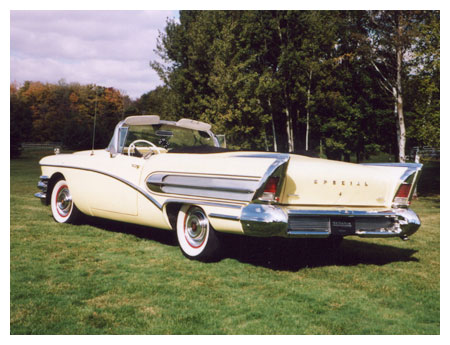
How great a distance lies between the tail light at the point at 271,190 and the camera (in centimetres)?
405

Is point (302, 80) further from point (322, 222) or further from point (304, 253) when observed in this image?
point (322, 222)

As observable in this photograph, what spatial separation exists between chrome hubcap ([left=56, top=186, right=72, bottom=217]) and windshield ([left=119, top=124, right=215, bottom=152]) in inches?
48.5

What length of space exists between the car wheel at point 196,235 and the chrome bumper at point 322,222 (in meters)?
0.60

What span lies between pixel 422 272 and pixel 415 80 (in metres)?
11.8

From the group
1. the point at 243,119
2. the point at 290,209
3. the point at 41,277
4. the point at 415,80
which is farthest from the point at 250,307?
the point at 243,119

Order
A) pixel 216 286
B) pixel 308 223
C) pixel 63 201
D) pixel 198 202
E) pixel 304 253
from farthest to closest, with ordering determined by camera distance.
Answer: pixel 63 201, pixel 304 253, pixel 198 202, pixel 308 223, pixel 216 286

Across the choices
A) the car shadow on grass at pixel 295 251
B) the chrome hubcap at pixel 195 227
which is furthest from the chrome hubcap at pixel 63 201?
the chrome hubcap at pixel 195 227

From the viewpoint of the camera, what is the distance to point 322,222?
426 centimetres

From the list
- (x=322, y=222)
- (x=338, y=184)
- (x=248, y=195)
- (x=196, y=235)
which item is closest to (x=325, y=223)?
(x=322, y=222)

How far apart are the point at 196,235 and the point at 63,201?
9.04 ft

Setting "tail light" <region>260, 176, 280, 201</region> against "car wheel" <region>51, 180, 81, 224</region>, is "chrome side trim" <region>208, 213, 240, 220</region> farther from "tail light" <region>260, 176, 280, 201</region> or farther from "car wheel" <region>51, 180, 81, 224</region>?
"car wheel" <region>51, 180, 81, 224</region>

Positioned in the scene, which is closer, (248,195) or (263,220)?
(263,220)
